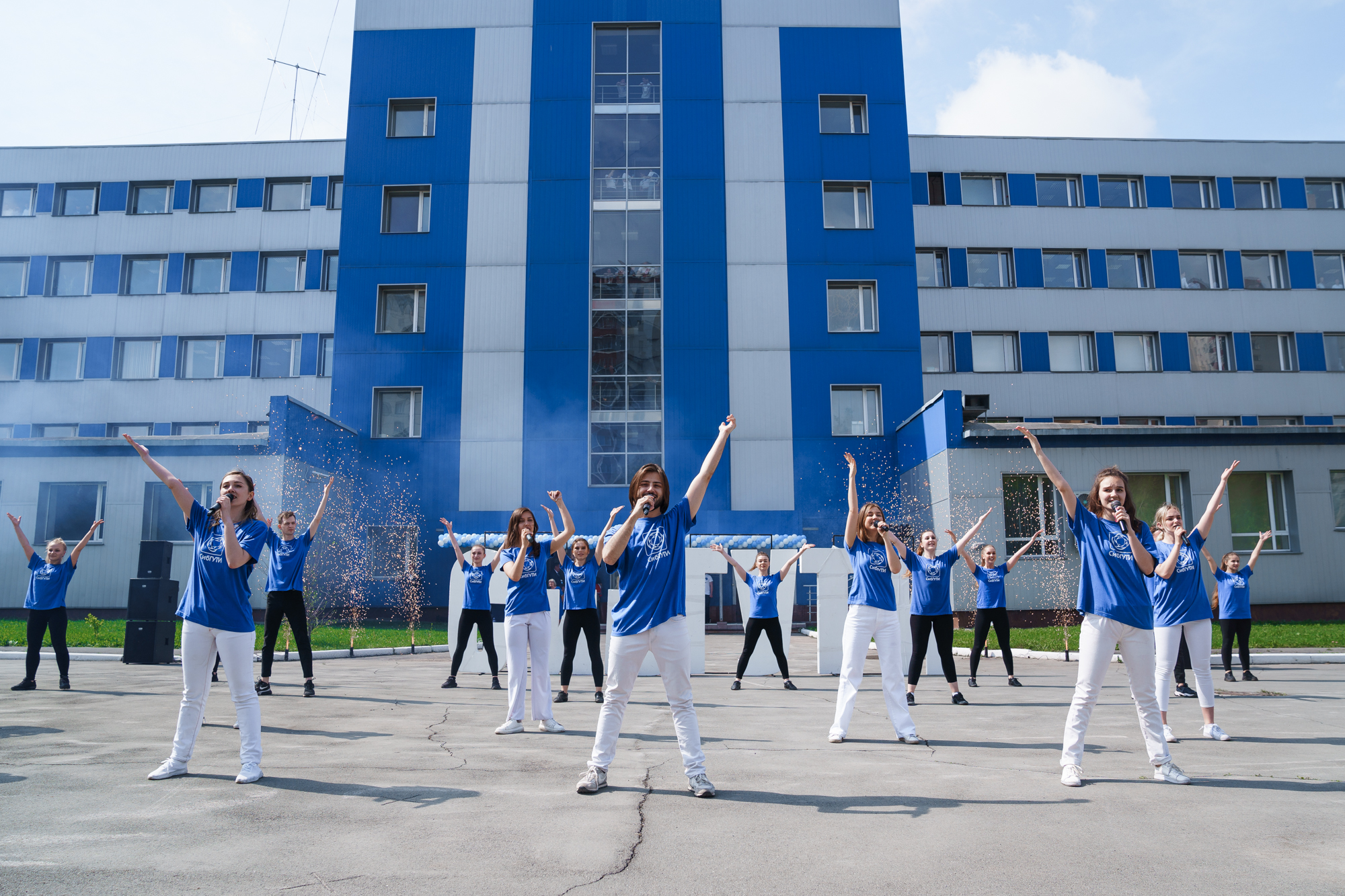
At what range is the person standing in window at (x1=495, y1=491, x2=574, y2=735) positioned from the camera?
27.7 feet

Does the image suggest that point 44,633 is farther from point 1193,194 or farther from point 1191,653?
point 1193,194

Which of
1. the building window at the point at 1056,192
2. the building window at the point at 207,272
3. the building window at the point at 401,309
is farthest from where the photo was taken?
the building window at the point at 207,272

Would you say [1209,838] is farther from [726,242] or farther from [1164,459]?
[726,242]

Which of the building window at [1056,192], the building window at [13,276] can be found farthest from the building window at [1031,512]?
the building window at [13,276]

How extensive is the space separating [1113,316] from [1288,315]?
23.0 ft

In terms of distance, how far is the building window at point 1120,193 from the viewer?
33.8m

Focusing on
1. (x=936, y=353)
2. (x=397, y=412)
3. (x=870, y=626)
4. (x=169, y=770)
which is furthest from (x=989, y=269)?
(x=169, y=770)

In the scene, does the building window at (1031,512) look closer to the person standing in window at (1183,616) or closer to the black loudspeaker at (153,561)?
the person standing in window at (1183,616)

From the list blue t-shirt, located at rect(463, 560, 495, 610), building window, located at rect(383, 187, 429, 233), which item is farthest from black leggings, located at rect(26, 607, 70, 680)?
building window, located at rect(383, 187, 429, 233)

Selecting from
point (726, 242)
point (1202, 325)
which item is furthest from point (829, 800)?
point (1202, 325)

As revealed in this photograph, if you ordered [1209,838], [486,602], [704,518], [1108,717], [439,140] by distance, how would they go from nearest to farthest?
[1209,838], [1108,717], [486,602], [704,518], [439,140]

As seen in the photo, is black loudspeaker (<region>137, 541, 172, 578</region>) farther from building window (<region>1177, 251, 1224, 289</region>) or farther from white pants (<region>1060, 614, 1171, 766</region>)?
building window (<region>1177, 251, 1224, 289</region>)

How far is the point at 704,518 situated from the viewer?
89.4 feet

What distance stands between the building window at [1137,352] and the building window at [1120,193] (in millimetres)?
5016
